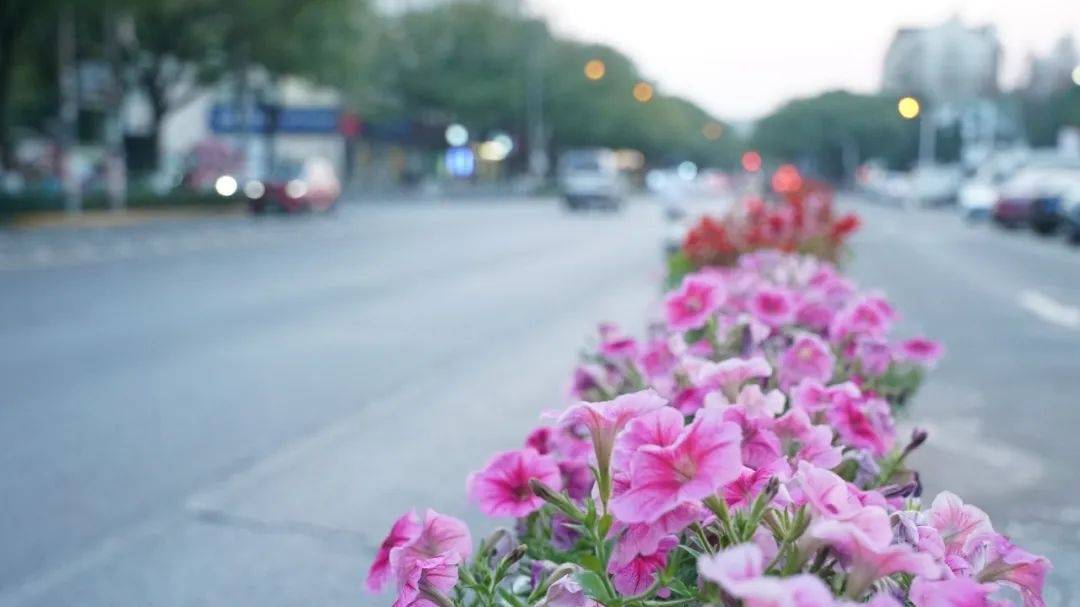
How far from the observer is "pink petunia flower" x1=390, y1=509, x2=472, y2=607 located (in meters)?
2.27

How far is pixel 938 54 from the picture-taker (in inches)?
480

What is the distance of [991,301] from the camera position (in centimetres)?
1544

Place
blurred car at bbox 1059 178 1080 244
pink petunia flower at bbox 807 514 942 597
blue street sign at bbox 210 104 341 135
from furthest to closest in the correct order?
1. blue street sign at bbox 210 104 341 135
2. blurred car at bbox 1059 178 1080 244
3. pink petunia flower at bbox 807 514 942 597

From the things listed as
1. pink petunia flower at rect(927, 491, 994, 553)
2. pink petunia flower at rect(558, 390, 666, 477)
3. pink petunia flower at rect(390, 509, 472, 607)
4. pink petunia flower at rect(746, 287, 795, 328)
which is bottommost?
pink petunia flower at rect(390, 509, 472, 607)

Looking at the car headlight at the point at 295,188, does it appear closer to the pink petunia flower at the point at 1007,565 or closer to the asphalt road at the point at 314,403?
the asphalt road at the point at 314,403

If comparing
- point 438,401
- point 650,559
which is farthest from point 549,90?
point 650,559

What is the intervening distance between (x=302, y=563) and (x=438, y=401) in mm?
3672

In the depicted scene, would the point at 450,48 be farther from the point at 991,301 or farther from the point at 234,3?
the point at 991,301

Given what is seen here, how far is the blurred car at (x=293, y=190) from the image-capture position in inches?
1497

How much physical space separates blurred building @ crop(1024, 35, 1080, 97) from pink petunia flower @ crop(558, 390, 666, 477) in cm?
6479

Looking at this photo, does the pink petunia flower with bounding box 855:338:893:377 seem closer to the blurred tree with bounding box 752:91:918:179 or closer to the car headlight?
the car headlight

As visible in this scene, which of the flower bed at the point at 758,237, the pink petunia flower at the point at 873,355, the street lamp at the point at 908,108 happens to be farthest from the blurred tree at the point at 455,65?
the pink petunia flower at the point at 873,355

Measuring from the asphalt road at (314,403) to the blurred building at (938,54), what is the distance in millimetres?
2347

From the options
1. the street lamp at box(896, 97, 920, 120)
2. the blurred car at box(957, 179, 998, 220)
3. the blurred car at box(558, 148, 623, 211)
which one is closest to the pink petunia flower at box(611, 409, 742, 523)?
the street lamp at box(896, 97, 920, 120)
